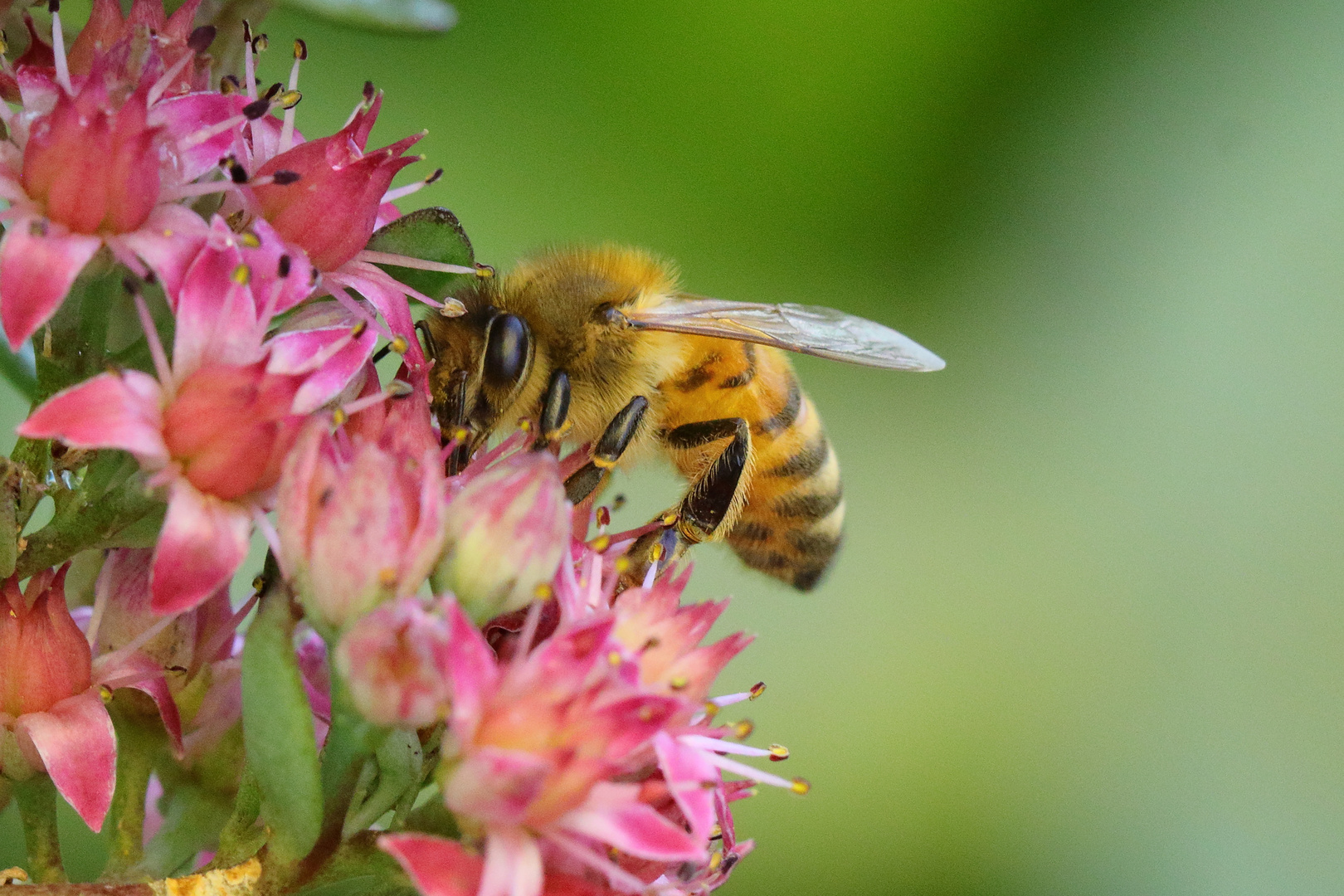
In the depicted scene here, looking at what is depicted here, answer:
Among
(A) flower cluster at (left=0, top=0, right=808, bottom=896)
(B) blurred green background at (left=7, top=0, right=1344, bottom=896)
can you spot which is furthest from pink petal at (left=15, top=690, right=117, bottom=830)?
(B) blurred green background at (left=7, top=0, right=1344, bottom=896)

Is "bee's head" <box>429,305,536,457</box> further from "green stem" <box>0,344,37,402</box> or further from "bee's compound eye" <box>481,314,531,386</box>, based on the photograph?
"green stem" <box>0,344,37,402</box>

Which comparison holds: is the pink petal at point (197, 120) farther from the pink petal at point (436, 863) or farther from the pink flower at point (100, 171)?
the pink petal at point (436, 863)

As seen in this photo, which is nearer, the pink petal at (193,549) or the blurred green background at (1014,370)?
the pink petal at (193,549)

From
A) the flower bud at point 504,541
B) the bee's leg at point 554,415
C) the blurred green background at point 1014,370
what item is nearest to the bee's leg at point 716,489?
the bee's leg at point 554,415

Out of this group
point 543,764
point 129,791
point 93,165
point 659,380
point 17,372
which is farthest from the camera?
point 659,380

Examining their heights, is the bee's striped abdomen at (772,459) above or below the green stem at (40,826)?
above

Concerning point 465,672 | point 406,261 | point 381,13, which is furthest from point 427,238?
point 465,672

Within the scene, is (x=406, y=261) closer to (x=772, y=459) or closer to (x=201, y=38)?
(x=201, y=38)

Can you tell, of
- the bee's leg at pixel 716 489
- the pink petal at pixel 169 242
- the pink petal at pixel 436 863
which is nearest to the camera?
the pink petal at pixel 436 863
